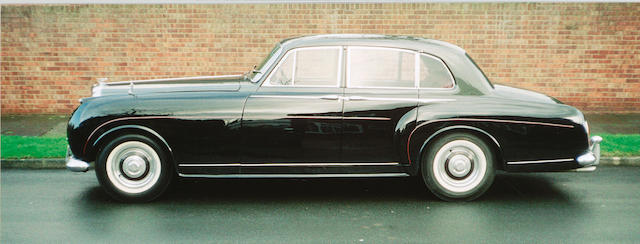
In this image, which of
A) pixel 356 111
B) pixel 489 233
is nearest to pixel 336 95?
pixel 356 111

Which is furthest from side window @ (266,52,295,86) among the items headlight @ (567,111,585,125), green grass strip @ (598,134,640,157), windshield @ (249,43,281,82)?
green grass strip @ (598,134,640,157)

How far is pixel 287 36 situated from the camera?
1137 cm

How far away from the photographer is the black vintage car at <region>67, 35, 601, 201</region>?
630 cm

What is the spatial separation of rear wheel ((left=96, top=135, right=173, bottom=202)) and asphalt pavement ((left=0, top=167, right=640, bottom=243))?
13cm

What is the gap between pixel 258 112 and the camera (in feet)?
20.6

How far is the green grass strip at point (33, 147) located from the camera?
8.27 metres

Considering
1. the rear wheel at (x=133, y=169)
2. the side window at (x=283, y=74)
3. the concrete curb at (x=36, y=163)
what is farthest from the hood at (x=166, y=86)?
the concrete curb at (x=36, y=163)

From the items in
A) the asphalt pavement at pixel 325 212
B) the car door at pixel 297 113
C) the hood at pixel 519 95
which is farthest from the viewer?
the hood at pixel 519 95

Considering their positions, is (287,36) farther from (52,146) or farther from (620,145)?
(620,145)

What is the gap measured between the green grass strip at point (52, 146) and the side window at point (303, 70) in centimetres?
341

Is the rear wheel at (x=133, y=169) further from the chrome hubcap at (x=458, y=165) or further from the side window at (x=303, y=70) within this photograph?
the chrome hubcap at (x=458, y=165)

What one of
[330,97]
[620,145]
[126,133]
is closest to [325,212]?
[330,97]

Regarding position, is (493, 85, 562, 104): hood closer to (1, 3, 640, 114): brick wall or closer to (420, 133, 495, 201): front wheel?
(420, 133, 495, 201): front wheel

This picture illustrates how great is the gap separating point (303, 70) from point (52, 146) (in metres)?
4.24
